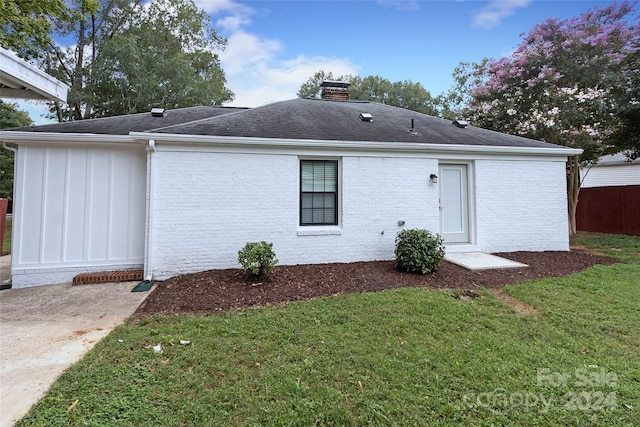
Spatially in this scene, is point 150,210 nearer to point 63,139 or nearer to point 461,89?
point 63,139

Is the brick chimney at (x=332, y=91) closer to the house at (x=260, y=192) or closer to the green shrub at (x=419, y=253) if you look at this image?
the house at (x=260, y=192)

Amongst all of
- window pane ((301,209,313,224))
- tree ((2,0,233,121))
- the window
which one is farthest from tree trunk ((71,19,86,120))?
window pane ((301,209,313,224))

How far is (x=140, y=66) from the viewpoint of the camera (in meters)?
15.1

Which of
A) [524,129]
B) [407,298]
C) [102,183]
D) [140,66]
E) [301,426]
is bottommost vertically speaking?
[301,426]

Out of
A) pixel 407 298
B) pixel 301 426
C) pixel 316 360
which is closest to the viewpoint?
pixel 301 426

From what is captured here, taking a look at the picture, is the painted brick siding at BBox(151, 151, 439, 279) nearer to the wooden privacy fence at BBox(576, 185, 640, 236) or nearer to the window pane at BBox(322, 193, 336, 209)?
the window pane at BBox(322, 193, 336, 209)

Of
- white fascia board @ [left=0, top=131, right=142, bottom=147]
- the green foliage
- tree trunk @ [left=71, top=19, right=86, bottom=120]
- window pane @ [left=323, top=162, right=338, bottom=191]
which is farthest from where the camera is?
the green foliage

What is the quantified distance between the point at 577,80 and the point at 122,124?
585 inches

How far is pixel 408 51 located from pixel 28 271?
12311 mm

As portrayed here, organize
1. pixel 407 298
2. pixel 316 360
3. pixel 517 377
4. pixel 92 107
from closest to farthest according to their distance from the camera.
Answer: pixel 517 377
pixel 316 360
pixel 407 298
pixel 92 107

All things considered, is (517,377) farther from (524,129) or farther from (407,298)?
(524,129)

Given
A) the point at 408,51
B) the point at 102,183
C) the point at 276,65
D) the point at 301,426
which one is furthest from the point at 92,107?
the point at 301,426

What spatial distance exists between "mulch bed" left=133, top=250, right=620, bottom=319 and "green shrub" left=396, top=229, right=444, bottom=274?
17cm

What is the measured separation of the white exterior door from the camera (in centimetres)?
771
